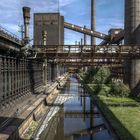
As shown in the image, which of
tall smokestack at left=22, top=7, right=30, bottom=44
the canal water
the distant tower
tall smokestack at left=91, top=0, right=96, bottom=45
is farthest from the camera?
tall smokestack at left=91, top=0, right=96, bottom=45

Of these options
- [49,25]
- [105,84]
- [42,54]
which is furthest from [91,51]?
[49,25]

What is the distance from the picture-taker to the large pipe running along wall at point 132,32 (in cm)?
3566

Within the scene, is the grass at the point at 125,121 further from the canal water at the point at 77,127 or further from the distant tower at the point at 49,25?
the distant tower at the point at 49,25

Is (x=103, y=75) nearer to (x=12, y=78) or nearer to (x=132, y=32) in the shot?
(x=132, y=32)

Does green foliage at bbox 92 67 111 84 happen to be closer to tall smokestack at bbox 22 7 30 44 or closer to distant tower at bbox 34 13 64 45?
distant tower at bbox 34 13 64 45

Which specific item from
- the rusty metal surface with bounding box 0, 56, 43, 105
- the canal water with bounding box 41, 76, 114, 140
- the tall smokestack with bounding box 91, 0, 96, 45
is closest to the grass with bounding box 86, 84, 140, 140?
the canal water with bounding box 41, 76, 114, 140

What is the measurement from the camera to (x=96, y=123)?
2147 cm

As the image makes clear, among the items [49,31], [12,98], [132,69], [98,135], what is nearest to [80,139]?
[98,135]

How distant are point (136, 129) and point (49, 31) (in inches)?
1875

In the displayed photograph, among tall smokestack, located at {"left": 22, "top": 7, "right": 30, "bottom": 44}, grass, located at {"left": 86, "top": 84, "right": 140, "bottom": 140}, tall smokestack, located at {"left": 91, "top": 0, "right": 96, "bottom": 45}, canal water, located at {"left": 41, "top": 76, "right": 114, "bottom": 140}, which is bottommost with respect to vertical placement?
canal water, located at {"left": 41, "top": 76, "right": 114, "bottom": 140}

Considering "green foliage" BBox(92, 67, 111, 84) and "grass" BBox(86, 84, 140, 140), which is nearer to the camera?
"grass" BBox(86, 84, 140, 140)

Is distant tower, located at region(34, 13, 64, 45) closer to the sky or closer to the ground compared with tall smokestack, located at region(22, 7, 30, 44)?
closer to the sky

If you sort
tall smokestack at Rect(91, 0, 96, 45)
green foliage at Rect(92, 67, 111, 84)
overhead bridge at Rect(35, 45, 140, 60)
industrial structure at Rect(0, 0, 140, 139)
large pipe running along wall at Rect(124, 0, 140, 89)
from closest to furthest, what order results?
industrial structure at Rect(0, 0, 140, 139) → overhead bridge at Rect(35, 45, 140, 60) → large pipe running along wall at Rect(124, 0, 140, 89) → green foliage at Rect(92, 67, 111, 84) → tall smokestack at Rect(91, 0, 96, 45)

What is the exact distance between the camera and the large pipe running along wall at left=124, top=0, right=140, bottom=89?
35.7 meters
